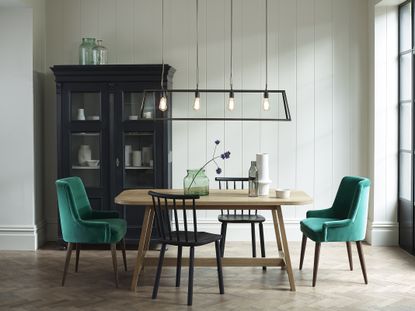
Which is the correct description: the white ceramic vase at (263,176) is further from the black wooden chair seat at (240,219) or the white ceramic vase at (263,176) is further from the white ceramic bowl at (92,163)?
the white ceramic bowl at (92,163)

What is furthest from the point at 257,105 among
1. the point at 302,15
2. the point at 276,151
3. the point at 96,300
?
the point at 96,300

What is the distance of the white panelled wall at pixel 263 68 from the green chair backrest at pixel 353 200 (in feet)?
4.43

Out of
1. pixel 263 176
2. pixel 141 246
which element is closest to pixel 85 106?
pixel 141 246

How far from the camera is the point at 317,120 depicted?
7156 millimetres

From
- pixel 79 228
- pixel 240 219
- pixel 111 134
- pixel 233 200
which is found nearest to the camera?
pixel 233 200

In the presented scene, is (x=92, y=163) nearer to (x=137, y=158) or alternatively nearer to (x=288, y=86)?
(x=137, y=158)

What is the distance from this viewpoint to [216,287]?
521 cm

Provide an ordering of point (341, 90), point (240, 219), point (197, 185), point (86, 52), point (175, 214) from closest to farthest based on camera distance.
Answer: point (175, 214) < point (197, 185) < point (240, 219) < point (86, 52) < point (341, 90)

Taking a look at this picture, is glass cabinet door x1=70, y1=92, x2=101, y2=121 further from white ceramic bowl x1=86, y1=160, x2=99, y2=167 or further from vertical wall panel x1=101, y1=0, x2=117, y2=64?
vertical wall panel x1=101, y1=0, x2=117, y2=64

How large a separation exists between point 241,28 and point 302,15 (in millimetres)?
671

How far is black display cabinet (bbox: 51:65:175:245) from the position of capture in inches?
264

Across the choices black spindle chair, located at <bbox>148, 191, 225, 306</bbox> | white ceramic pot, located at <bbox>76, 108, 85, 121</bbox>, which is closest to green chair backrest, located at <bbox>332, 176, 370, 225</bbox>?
black spindle chair, located at <bbox>148, 191, 225, 306</bbox>

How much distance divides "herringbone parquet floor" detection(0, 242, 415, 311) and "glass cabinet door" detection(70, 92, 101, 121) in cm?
144

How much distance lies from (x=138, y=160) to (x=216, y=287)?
2.03 meters
